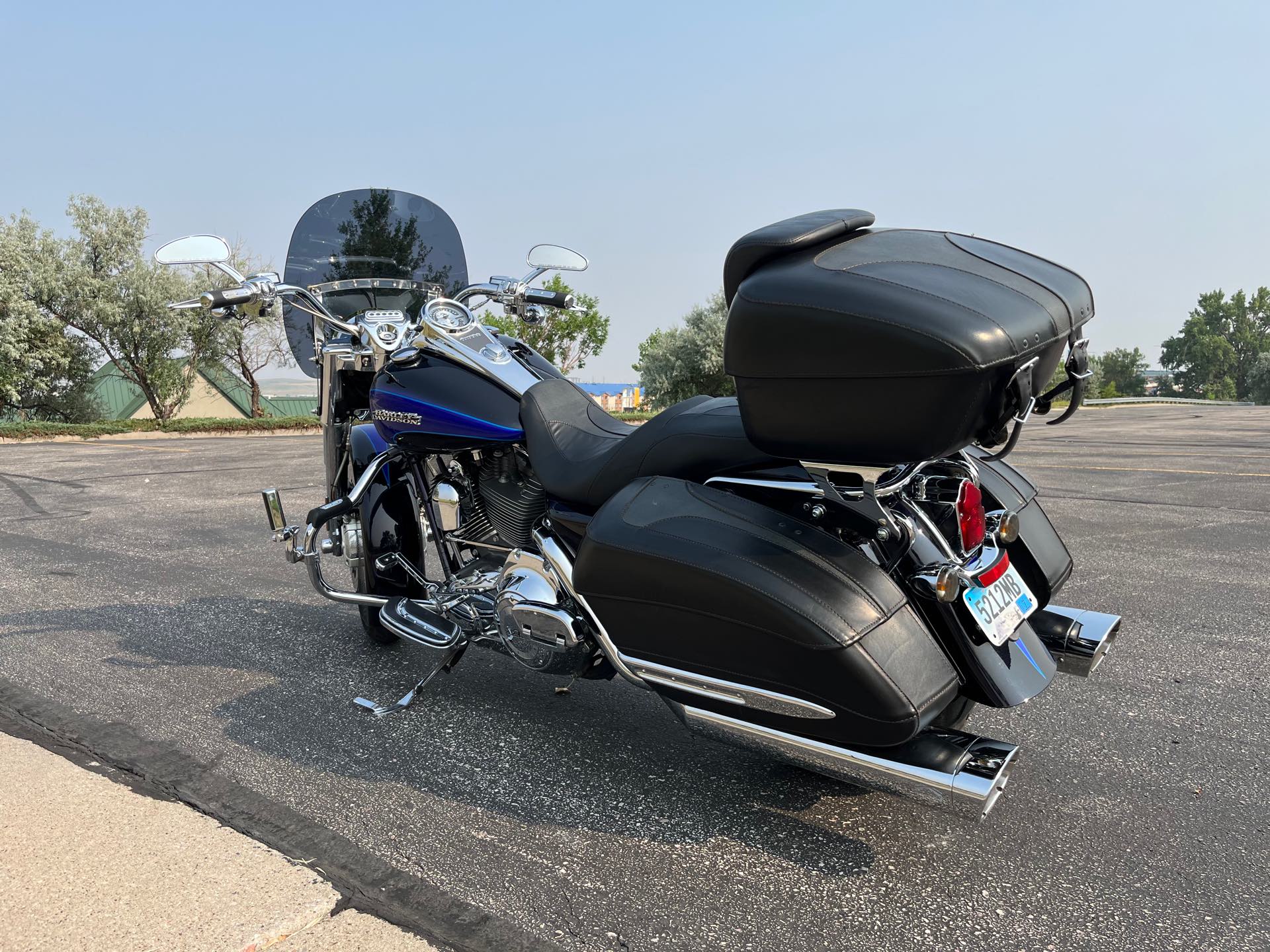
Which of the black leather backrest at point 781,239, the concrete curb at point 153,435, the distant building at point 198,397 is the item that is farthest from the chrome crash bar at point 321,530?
the distant building at point 198,397

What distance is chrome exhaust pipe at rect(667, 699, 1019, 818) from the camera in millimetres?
2051

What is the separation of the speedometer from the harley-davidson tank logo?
0.35m

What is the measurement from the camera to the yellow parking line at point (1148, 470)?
33.6 feet

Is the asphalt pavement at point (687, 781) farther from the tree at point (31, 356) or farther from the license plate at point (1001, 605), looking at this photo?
the tree at point (31, 356)

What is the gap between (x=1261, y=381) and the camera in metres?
66.2

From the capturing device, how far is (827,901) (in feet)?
7.40

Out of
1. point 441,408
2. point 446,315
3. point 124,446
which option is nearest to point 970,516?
point 441,408

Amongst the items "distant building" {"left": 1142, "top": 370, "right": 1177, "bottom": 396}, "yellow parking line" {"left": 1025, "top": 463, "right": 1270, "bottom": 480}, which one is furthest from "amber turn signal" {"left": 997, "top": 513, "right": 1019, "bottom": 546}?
"distant building" {"left": 1142, "top": 370, "right": 1177, "bottom": 396}

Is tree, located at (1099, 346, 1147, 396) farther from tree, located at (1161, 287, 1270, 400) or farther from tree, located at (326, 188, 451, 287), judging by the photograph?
tree, located at (326, 188, 451, 287)

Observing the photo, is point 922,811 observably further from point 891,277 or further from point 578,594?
point 891,277

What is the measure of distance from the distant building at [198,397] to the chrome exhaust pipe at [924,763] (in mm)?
29114

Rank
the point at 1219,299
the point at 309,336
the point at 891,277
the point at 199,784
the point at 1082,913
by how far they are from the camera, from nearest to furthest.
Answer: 1. the point at 891,277
2. the point at 1082,913
3. the point at 199,784
4. the point at 309,336
5. the point at 1219,299

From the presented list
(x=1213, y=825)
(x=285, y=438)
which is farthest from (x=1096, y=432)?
(x=1213, y=825)

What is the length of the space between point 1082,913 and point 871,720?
71cm
